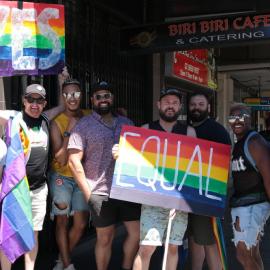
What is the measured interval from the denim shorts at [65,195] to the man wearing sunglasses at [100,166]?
439mm

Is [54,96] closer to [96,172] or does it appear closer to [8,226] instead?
[96,172]

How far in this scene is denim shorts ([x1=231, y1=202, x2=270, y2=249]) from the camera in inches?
149

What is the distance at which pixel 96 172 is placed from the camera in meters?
4.18

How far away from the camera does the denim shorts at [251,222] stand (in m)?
3.78

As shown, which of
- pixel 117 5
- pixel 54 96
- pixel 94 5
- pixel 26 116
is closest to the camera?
pixel 26 116

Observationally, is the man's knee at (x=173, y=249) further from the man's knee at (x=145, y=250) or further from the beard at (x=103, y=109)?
the beard at (x=103, y=109)

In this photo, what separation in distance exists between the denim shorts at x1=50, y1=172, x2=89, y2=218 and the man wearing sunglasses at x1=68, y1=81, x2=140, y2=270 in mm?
439

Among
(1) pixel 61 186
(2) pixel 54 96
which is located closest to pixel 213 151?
(1) pixel 61 186

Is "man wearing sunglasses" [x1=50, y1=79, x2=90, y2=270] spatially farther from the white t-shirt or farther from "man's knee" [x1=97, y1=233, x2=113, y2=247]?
the white t-shirt

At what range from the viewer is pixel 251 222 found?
378cm

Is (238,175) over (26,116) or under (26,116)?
under

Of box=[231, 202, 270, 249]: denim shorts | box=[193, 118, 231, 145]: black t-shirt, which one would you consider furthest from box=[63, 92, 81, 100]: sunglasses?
box=[231, 202, 270, 249]: denim shorts

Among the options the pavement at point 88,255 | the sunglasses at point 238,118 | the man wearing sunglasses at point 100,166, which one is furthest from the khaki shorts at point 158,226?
the pavement at point 88,255

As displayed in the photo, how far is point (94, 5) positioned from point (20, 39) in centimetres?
308
